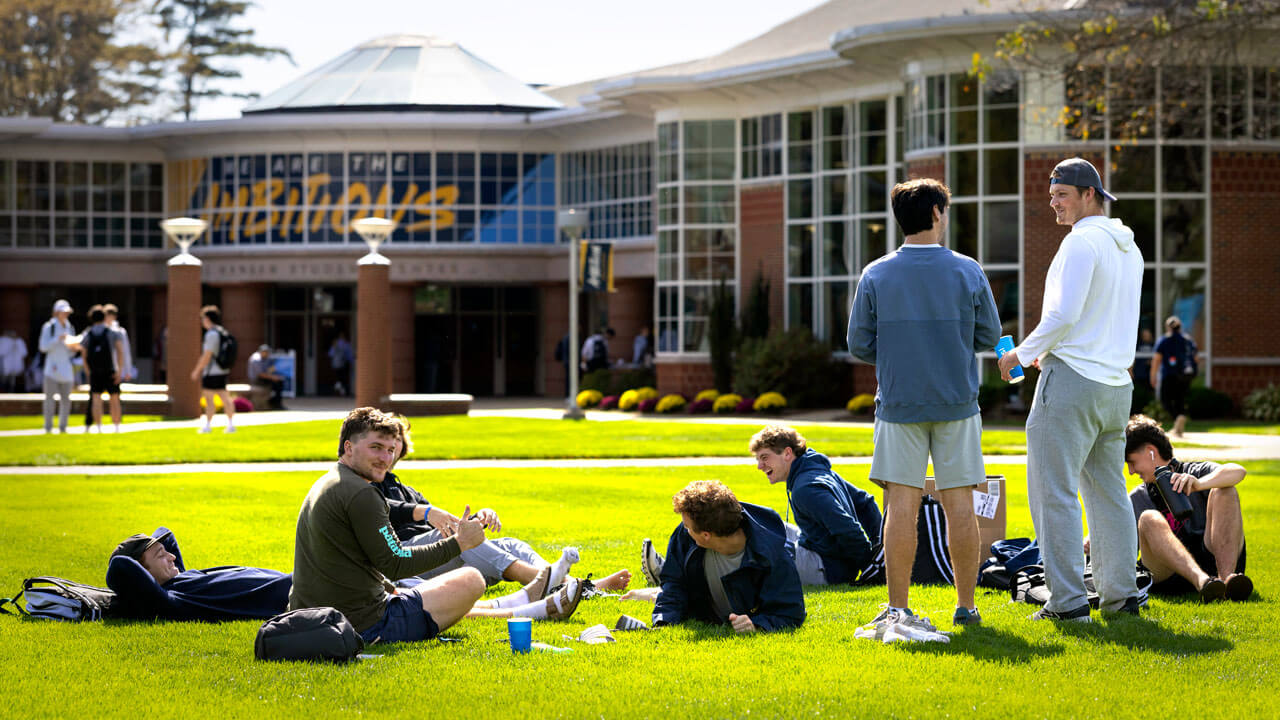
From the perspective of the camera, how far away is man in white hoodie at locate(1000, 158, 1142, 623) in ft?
23.9

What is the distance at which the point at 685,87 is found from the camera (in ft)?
105

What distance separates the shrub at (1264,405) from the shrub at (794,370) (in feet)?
24.7

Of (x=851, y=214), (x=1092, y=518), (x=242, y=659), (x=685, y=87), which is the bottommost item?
(x=242, y=659)

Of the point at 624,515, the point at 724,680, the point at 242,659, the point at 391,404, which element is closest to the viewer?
the point at 724,680

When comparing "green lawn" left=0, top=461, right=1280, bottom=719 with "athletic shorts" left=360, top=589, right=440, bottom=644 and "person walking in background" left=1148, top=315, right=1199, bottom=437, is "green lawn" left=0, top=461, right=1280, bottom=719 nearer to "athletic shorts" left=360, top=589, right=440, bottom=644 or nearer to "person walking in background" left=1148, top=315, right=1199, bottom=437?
"athletic shorts" left=360, top=589, right=440, bottom=644

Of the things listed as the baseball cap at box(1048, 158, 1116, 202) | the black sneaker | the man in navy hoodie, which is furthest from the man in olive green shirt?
the baseball cap at box(1048, 158, 1116, 202)

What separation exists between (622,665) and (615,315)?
31249mm

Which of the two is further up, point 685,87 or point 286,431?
point 685,87

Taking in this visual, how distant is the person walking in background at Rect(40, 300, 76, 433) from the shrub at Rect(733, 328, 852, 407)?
12889mm

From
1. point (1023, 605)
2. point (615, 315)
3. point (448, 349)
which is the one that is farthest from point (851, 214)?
point (1023, 605)

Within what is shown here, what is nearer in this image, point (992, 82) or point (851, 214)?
point (992, 82)

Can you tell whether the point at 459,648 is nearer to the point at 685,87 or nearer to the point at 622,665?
the point at 622,665

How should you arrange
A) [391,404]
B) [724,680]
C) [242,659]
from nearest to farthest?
[724,680]
[242,659]
[391,404]

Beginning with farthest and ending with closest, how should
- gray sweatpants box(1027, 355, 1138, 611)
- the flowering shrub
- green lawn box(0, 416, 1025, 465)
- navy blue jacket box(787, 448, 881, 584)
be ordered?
the flowering shrub < green lawn box(0, 416, 1025, 465) < navy blue jacket box(787, 448, 881, 584) < gray sweatpants box(1027, 355, 1138, 611)
